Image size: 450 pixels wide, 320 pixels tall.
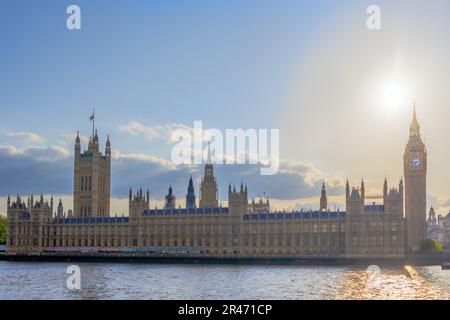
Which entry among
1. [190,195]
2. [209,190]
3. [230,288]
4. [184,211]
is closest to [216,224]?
[184,211]

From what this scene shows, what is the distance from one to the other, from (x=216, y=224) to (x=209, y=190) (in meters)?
23.4

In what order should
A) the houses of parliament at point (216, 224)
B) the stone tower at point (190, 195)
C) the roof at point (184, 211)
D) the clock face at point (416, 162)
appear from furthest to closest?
the stone tower at point (190, 195)
the clock face at point (416, 162)
the roof at point (184, 211)
the houses of parliament at point (216, 224)

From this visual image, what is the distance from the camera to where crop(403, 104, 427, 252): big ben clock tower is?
148 meters

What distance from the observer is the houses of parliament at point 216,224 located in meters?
130

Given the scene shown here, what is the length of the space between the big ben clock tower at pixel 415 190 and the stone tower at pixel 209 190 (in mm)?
45384

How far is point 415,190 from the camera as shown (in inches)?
5974

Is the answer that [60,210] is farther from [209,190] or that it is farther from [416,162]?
[416,162]

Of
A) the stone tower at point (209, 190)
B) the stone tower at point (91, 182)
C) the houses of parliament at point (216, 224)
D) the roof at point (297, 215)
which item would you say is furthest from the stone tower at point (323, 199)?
the stone tower at point (91, 182)

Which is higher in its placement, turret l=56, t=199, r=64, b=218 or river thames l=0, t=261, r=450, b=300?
turret l=56, t=199, r=64, b=218

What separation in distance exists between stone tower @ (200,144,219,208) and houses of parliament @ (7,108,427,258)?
24cm

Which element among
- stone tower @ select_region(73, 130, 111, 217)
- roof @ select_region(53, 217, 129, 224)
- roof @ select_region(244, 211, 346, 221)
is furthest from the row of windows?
roof @ select_region(244, 211, 346, 221)

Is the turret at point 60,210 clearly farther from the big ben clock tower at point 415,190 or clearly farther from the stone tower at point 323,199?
the big ben clock tower at point 415,190

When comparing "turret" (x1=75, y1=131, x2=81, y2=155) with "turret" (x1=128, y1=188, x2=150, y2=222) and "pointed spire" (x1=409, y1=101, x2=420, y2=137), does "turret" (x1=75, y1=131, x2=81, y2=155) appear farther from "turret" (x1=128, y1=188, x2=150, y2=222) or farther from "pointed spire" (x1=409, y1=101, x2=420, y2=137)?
"pointed spire" (x1=409, y1=101, x2=420, y2=137)

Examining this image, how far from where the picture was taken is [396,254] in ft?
416
